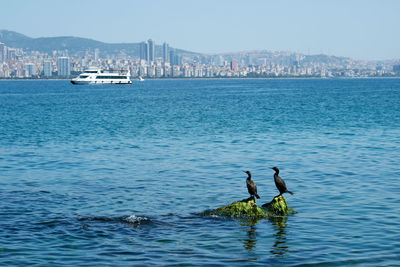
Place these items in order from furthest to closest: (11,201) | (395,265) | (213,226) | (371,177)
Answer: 1. (371,177)
2. (11,201)
3. (213,226)
4. (395,265)

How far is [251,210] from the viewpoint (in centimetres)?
1772

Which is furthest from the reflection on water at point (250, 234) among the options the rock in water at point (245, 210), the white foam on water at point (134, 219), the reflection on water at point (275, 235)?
the white foam on water at point (134, 219)

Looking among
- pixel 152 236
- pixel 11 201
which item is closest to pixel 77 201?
pixel 11 201

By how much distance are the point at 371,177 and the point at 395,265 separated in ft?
37.6

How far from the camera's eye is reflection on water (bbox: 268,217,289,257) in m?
14.5

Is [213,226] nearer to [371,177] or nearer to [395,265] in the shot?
[395,265]

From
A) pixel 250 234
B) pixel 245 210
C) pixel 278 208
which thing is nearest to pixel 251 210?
pixel 245 210

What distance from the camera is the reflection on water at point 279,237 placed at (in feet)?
47.4

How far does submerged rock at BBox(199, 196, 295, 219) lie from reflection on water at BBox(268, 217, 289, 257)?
1.23 ft

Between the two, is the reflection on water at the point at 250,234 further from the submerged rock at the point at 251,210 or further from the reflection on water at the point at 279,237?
the reflection on water at the point at 279,237

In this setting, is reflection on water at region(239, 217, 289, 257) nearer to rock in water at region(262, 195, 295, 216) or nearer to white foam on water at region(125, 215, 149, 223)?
rock in water at region(262, 195, 295, 216)

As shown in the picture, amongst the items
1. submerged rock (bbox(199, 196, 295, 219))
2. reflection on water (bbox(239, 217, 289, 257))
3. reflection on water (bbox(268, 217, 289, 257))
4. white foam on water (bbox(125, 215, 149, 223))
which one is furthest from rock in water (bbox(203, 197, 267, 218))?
white foam on water (bbox(125, 215, 149, 223))

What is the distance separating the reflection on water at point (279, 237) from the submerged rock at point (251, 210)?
0.37 metres

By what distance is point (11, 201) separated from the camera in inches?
797
